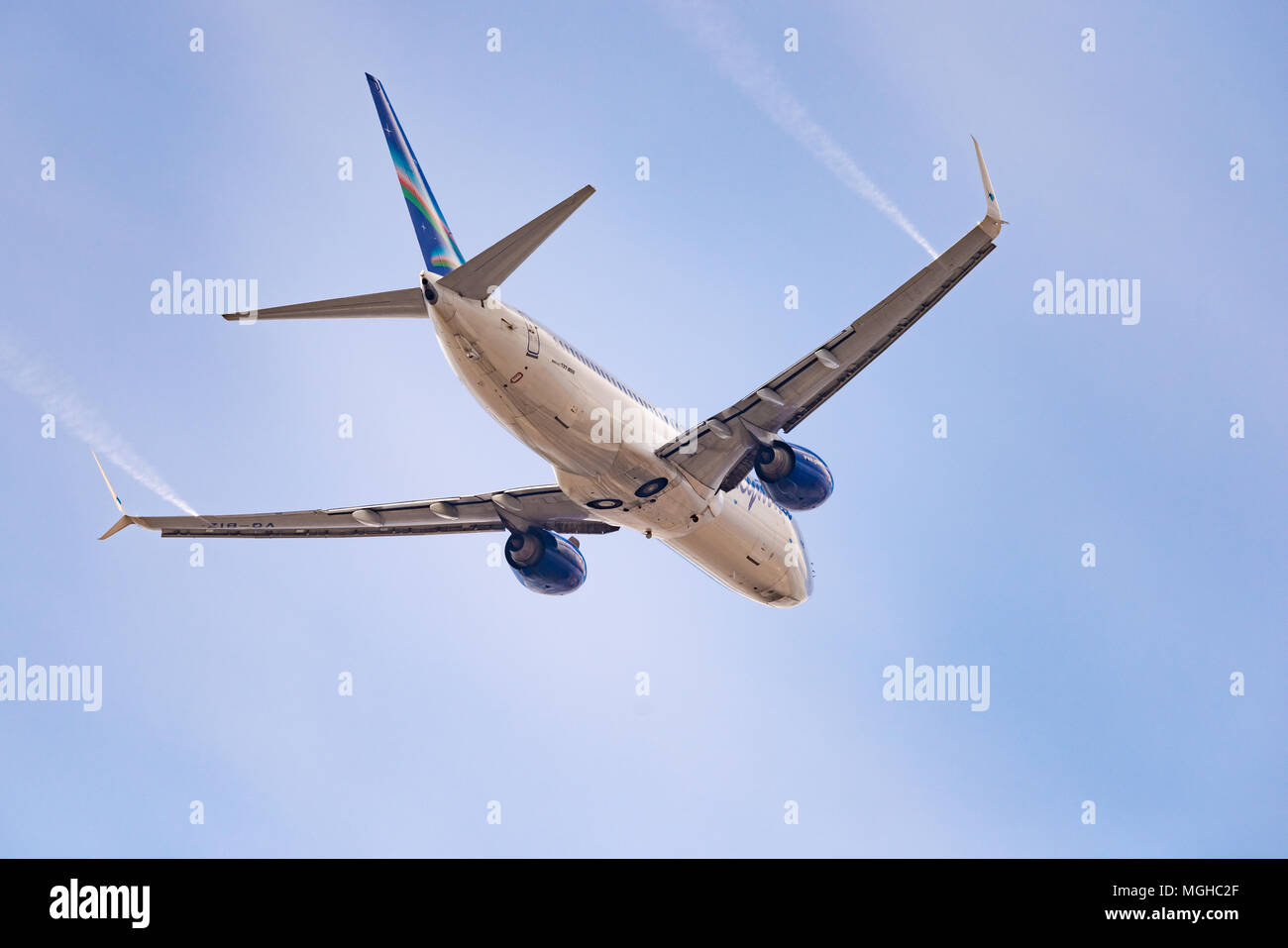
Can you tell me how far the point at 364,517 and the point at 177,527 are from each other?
4.54 m

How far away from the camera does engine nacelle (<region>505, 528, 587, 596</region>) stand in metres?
35.1

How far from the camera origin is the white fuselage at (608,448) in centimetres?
2614

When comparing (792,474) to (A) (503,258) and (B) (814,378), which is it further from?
(A) (503,258)

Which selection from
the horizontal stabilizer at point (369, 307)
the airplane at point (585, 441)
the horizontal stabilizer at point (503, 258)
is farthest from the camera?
the airplane at point (585, 441)

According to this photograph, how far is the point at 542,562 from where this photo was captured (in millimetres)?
35062

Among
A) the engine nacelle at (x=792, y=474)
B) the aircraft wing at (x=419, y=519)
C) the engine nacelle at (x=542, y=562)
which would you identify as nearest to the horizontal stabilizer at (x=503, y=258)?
the engine nacelle at (x=792, y=474)

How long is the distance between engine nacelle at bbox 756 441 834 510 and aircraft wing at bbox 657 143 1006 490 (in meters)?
0.36

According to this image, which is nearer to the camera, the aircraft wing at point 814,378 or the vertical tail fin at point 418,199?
the aircraft wing at point 814,378

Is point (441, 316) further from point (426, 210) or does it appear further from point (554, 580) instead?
point (554, 580)

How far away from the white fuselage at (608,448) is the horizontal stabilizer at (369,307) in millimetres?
500

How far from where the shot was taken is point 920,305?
27.2m

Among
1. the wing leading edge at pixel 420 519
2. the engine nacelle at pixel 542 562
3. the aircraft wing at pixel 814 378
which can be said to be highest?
the aircraft wing at pixel 814 378

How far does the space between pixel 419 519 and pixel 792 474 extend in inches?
408

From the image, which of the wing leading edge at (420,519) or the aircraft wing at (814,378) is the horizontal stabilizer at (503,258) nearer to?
the aircraft wing at (814,378)
